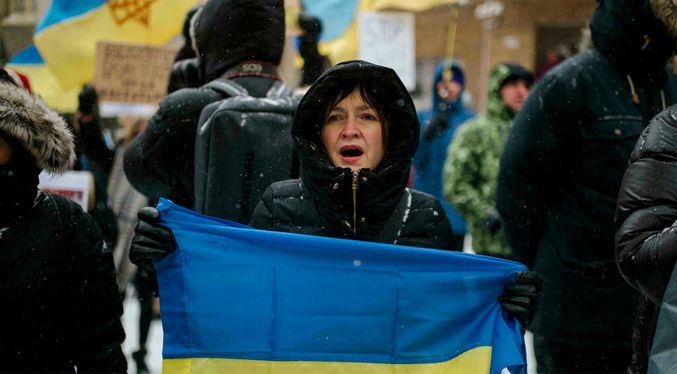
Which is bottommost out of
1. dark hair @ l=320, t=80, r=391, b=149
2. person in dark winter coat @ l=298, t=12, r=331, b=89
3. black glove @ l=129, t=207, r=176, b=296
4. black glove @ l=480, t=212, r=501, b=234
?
black glove @ l=480, t=212, r=501, b=234

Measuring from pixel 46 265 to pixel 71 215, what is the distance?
0.19 meters

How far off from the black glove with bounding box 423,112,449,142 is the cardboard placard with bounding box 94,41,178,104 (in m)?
2.31

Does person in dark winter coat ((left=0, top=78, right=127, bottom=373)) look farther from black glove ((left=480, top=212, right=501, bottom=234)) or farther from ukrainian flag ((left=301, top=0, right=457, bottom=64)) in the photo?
ukrainian flag ((left=301, top=0, right=457, bottom=64))

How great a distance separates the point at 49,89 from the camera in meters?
8.38

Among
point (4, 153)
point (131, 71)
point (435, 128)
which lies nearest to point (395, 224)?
point (4, 153)

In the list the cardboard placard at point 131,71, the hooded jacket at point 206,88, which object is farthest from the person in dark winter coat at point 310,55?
the hooded jacket at point 206,88

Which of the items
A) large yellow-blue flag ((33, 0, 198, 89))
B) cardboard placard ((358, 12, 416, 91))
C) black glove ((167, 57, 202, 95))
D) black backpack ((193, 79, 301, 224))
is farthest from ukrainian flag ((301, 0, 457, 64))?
black backpack ((193, 79, 301, 224))

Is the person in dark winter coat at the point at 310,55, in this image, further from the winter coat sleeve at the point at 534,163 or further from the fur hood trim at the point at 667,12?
the fur hood trim at the point at 667,12

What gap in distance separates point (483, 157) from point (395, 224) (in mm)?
3765

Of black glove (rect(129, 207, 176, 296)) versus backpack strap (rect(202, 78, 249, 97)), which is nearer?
black glove (rect(129, 207, 176, 296))

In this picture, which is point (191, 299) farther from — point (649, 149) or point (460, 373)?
point (649, 149)

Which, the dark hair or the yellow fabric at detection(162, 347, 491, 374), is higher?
the dark hair

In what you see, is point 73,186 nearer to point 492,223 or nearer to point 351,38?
point 492,223

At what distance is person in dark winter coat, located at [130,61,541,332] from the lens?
120 inches
